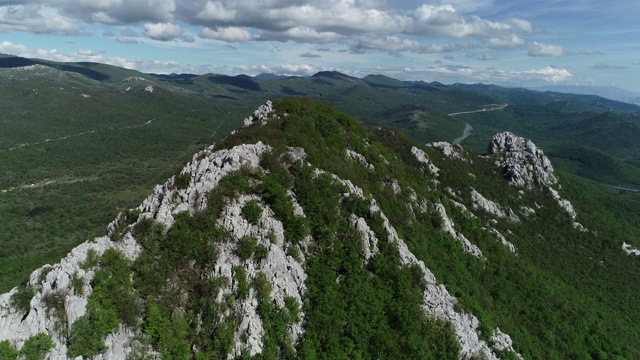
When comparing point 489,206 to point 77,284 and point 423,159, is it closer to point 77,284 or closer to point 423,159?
point 423,159

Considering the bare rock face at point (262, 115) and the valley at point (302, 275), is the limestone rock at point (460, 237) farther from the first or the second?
the bare rock face at point (262, 115)

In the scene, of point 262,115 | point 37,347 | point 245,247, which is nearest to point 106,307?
point 37,347

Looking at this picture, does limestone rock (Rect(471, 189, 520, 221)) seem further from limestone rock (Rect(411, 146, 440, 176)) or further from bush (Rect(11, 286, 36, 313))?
bush (Rect(11, 286, 36, 313))

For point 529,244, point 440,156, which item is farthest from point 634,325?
point 440,156

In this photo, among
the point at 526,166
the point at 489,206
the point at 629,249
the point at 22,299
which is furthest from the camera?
the point at 526,166

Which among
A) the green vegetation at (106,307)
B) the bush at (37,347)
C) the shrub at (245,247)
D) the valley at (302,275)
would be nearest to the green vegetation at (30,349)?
the bush at (37,347)

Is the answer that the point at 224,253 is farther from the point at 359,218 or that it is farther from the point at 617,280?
the point at 617,280
